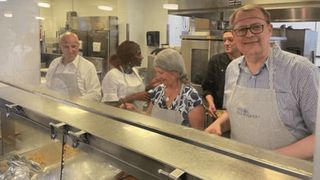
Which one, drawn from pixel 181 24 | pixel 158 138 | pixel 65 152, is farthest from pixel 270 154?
pixel 181 24

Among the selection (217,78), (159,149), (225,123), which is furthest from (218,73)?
(159,149)

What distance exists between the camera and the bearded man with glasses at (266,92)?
1.08 metres

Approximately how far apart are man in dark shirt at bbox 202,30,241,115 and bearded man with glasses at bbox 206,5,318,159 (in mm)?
852

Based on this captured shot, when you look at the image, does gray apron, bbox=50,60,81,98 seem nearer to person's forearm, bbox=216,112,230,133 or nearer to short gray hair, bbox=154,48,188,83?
short gray hair, bbox=154,48,188,83

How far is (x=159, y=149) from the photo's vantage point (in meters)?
0.69

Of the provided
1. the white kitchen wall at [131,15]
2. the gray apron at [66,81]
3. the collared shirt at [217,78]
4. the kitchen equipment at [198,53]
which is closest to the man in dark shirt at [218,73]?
the collared shirt at [217,78]

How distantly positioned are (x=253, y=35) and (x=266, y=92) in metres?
0.21

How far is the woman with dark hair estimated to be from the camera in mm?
2027

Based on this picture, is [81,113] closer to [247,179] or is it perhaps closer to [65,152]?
[65,152]

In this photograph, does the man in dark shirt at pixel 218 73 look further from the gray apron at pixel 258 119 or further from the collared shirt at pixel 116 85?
the gray apron at pixel 258 119

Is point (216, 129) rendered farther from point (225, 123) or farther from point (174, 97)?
point (174, 97)

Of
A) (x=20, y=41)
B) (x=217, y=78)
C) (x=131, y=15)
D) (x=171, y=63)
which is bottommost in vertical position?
(x=217, y=78)

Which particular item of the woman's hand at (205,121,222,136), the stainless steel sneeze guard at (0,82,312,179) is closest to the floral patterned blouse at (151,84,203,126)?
the woman's hand at (205,121,222,136)

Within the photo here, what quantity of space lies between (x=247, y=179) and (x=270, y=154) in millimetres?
140
